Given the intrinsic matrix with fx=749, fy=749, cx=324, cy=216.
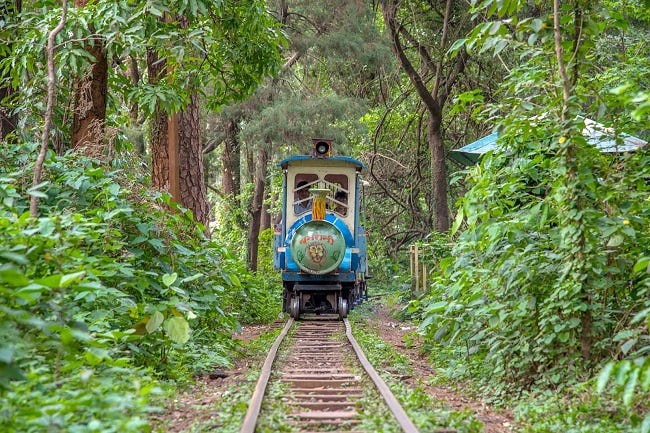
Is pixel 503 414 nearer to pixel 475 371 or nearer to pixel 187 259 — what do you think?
pixel 475 371

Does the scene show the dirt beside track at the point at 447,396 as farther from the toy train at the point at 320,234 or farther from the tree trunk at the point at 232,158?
the tree trunk at the point at 232,158

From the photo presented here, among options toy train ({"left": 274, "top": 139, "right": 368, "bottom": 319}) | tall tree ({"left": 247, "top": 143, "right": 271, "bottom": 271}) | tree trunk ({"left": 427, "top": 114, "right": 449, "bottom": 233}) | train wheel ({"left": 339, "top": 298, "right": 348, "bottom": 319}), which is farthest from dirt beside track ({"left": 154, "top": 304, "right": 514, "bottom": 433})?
tall tree ({"left": 247, "top": 143, "right": 271, "bottom": 271})

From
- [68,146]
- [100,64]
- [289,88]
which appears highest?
[289,88]

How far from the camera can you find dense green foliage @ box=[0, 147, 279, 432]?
463 centimetres

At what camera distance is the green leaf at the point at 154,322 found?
7137 mm

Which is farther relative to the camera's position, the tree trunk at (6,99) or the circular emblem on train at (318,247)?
the circular emblem on train at (318,247)

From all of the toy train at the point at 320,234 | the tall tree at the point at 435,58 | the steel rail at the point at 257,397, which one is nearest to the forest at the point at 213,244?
the steel rail at the point at 257,397

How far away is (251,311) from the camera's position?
612 inches

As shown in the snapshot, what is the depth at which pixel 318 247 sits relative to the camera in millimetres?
15039

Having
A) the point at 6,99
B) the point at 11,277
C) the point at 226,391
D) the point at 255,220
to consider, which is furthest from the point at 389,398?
the point at 255,220

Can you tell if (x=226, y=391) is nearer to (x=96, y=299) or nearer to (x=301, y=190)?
(x=96, y=299)

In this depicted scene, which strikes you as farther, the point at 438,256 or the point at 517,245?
the point at 438,256

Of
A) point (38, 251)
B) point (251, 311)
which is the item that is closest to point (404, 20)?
point (251, 311)

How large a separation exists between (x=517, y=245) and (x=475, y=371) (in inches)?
59.9
